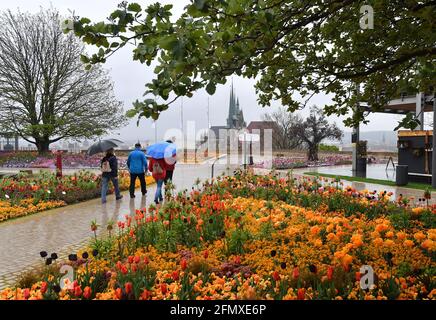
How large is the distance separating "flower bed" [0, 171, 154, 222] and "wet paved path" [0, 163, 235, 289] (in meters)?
0.38

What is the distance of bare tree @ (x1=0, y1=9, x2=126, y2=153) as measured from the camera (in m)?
29.6

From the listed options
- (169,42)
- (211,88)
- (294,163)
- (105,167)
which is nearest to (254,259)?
(211,88)

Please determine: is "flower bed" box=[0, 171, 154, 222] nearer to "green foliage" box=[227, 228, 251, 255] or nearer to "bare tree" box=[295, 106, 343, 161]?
"green foliage" box=[227, 228, 251, 255]

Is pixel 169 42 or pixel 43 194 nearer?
pixel 169 42

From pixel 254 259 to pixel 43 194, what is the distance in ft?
29.3

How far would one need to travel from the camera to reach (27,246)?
6.41 m

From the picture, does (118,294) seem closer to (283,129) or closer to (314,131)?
(314,131)

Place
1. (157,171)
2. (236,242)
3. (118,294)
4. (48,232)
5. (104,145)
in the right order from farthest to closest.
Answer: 1. (104,145)
2. (157,171)
3. (48,232)
4. (236,242)
5. (118,294)

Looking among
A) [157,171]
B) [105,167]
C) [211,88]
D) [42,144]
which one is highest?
[211,88]

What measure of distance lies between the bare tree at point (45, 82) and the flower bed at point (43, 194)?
1853 cm

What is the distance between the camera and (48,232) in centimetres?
751

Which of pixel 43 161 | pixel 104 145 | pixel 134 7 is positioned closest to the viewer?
pixel 134 7

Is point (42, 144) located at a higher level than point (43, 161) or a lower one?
higher
